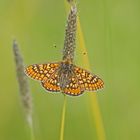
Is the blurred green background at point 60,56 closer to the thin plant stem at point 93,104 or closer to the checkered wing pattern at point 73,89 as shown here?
the thin plant stem at point 93,104

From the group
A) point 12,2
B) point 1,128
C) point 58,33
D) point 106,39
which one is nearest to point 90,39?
point 58,33

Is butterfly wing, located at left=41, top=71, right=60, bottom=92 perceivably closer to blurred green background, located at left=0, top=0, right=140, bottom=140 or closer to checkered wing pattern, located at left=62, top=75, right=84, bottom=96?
checkered wing pattern, located at left=62, top=75, right=84, bottom=96

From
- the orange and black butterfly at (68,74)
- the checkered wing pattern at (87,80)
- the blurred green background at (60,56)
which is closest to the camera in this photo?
the orange and black butterfly at (68,74)

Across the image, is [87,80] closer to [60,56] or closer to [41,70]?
[41,70]

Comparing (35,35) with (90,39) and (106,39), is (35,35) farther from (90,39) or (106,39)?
(106,39)

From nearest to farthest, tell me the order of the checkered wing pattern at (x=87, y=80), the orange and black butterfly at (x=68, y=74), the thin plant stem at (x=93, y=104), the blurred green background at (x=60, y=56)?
the orange and black butterfly at (x=68, y=74) → the checkered wing pattern at (x=87, y=80) → the thin plant stem at (x=93, y=104) → the blurred green background at (x=60, y=56)

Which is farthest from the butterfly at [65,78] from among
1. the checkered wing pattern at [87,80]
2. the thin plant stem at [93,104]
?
the thin plant stem at [93,104]

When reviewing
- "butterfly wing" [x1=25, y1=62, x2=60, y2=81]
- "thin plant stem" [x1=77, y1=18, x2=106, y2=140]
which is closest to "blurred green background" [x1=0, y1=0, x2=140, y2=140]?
"thin plant stem" [x1=77, y1=18, x2=106, y2=140]

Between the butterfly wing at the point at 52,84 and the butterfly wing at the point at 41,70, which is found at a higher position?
the butterfly wing at the point at 41,70
